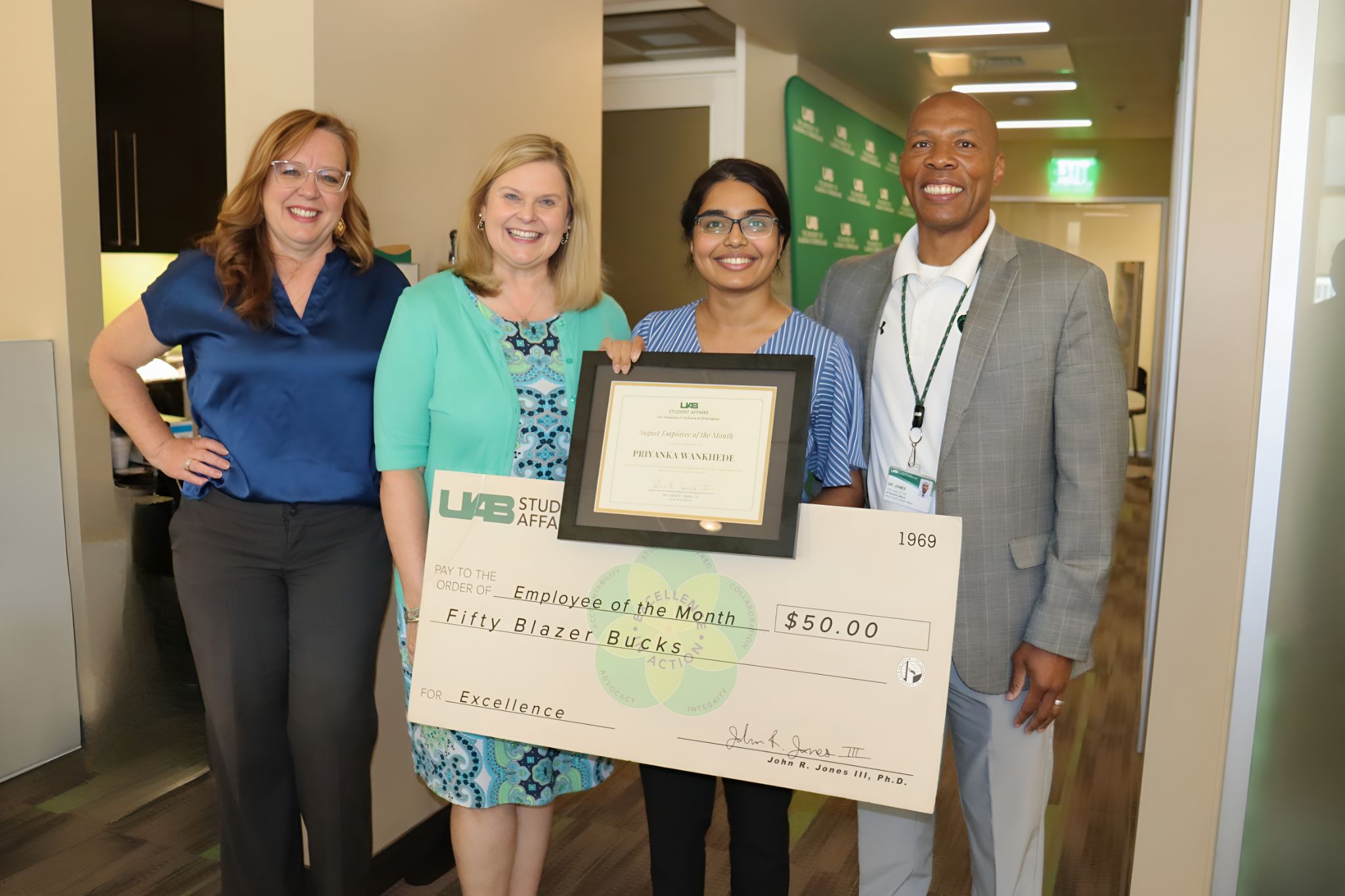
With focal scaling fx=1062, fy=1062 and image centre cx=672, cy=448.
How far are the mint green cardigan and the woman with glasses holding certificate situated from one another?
0.89 feet

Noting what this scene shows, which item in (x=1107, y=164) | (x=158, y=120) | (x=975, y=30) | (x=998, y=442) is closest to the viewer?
(x=998, y=442)

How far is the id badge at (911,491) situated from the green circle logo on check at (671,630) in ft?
1.23

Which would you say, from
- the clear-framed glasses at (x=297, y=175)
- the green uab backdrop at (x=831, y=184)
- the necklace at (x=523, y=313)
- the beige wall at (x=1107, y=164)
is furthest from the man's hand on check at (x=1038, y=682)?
the beige wall at (x=1107, y=164)

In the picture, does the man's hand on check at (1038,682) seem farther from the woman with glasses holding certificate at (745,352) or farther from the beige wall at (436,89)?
the beige wall at (436,89)

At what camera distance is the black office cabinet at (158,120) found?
5211 mm

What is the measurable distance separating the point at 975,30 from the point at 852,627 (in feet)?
17.1

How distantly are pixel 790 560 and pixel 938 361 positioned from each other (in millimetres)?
481

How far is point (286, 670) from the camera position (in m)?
2.22

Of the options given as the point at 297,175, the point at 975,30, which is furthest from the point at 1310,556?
the point at 975,30

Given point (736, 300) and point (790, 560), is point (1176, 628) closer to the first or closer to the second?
A: point (790, 560)

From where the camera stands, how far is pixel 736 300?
74.0 inches

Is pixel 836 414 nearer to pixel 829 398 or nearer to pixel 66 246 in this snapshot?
pixel 829 398

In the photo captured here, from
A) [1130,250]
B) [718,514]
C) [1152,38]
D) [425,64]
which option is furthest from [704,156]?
[1130,250]

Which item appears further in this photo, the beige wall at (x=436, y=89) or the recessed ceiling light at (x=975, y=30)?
the recessed ceiling light at (x=975, y=30)
